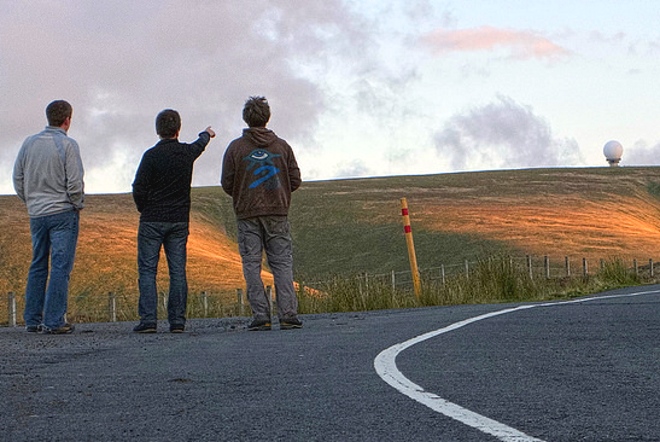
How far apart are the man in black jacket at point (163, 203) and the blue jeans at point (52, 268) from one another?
730mm

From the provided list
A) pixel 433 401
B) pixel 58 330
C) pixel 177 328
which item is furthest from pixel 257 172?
pixel 433 401

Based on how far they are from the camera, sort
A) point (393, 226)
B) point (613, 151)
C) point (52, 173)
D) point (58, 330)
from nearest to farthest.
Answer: point (58, 330), point (52, 173), point (393, 226), point (613, 151)

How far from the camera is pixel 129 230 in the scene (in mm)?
65500

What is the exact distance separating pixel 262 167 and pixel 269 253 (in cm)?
94

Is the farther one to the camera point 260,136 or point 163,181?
point 163,181

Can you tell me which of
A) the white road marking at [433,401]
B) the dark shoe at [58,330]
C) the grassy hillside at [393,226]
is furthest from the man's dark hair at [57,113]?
the grassy hillside at [393,226]

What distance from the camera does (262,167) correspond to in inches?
438

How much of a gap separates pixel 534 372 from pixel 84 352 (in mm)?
3816

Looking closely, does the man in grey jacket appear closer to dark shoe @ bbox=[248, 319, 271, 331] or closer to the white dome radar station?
dark shoe @ bbox=[248, 319, 271, 331]

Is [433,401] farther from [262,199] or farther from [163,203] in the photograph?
[163,203]

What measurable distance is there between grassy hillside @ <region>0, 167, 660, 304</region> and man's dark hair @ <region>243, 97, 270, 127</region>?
34.6 m

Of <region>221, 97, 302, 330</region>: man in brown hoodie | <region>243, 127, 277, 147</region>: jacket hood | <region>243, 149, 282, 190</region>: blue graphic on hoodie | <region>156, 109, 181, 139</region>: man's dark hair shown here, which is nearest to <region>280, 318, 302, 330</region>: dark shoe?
<region>221, 97, 302, 330</region>: man in brown hoodie

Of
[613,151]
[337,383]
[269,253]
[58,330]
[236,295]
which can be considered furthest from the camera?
[613,151]

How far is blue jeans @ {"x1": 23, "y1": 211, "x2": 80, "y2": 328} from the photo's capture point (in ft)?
36.3
